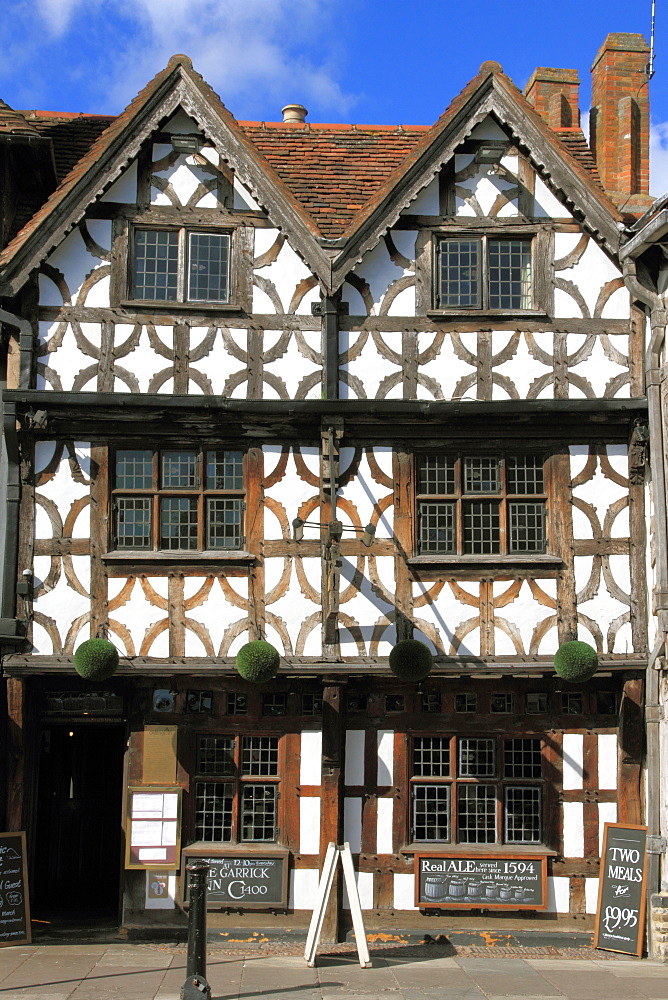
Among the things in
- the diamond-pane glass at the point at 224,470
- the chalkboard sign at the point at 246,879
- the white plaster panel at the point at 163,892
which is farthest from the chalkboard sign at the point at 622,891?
the diamond-pane glass at the point at 224,470

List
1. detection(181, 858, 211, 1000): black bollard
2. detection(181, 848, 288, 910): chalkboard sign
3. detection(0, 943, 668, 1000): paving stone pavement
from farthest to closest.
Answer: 1. detection(181, 848, 288, 910): chalkboard sign
2. detection(0, 943, 668, 1000): paving stone pavement
3. detection(181, 858, 211, 1000): black bollard

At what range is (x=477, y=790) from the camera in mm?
12477

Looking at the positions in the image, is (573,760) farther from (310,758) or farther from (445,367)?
(445,367)

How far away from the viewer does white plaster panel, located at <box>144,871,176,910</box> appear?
12.1 meters

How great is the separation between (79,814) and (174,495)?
5.01 metres

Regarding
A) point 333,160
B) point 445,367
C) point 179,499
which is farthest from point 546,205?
point 179,499

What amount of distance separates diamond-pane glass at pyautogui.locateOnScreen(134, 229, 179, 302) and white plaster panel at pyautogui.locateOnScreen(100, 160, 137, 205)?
416mm

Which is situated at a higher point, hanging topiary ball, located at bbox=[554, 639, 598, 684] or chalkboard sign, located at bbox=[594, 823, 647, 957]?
hanging topiary ball, located at bbox=[554, 639, 598, 684]

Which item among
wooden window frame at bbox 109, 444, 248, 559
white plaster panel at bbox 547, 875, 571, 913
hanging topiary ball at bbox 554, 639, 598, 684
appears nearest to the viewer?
hanging topiary ball at bbox 554, 639, 598, 684

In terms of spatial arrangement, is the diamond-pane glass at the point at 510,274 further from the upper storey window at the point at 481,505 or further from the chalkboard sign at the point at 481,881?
the chalkboard sign at the point at 481,881

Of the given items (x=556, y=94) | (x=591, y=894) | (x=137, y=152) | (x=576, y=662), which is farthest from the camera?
(x=556, y=94)

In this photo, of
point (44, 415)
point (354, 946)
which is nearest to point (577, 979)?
point (354, 946)

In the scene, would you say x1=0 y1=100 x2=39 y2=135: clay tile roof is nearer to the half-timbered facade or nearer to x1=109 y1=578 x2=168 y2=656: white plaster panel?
the half-timbered facade

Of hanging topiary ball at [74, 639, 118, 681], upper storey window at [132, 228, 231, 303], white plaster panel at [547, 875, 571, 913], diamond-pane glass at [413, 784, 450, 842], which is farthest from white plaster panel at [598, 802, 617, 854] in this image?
upper storey window at [132, 228, 231, 303]
